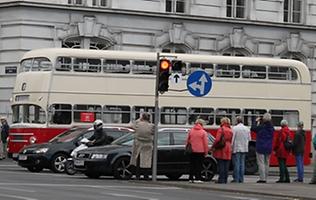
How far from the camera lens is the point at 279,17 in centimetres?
5147

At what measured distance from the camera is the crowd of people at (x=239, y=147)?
2591cm

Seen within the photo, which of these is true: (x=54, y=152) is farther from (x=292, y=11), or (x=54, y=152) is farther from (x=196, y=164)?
(x=292, y=11)

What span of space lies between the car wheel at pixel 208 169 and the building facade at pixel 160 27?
1859 cm

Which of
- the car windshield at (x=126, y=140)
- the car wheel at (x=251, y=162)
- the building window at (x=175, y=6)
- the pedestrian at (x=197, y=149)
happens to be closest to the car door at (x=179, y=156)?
the pedestrian at (x=197, y=149)

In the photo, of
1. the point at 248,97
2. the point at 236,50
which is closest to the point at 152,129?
the point at 248,97

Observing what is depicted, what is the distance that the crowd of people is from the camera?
85.0 ft

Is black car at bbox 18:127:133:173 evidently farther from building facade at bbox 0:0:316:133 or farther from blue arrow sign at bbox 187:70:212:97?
building facade at bbox 0:0:316:133

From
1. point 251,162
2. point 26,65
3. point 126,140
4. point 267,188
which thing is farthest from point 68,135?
point 267,188

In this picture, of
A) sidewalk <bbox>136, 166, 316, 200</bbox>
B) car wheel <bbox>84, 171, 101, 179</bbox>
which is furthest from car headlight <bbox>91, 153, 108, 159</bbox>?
sidewalk <bbox>136, 166, 316, 200</bbox>

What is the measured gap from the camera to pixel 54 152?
30.3 metres

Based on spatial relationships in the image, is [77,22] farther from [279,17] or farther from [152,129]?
[152,129]

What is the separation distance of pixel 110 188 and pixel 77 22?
23.0 metres

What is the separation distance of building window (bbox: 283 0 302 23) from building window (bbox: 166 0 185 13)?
6.44 m

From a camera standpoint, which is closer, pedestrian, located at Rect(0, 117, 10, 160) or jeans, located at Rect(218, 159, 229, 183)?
jeans, located at Rect(218, 159, 229, 183)
